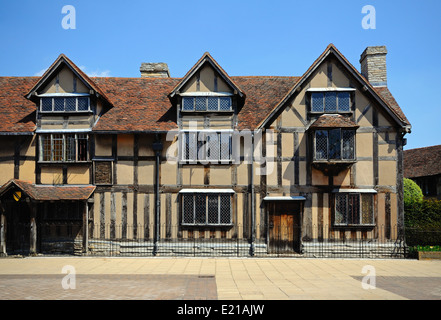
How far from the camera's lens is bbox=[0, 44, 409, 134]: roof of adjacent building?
1861 centimetres

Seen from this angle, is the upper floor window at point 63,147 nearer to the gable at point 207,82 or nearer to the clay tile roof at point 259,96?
the gable at point 207,82

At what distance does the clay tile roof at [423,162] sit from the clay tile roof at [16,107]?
3163 cm

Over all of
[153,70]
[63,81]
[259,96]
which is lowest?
[259,96]

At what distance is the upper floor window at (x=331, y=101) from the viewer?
18.7m

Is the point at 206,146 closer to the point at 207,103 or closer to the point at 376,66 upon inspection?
the point at 207,103

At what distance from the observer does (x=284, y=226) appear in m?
18.6

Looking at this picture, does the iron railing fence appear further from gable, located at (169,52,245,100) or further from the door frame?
gable, located at (169,52,245,100)

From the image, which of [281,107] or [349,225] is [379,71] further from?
[349,225]

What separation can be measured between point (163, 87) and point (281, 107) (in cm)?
665

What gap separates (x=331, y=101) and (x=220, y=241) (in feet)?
26.7

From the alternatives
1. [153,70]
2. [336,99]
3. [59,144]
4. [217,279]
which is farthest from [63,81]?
[336,99]

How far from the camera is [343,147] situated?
18.1 m

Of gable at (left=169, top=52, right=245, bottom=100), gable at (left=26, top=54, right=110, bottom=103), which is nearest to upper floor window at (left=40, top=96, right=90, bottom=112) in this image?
gable at (left=26, top=54, right=110, bottom=103)

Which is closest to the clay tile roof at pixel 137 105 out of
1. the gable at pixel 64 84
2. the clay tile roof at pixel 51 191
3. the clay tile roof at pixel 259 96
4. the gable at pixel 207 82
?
the gable at pixel 207 82
